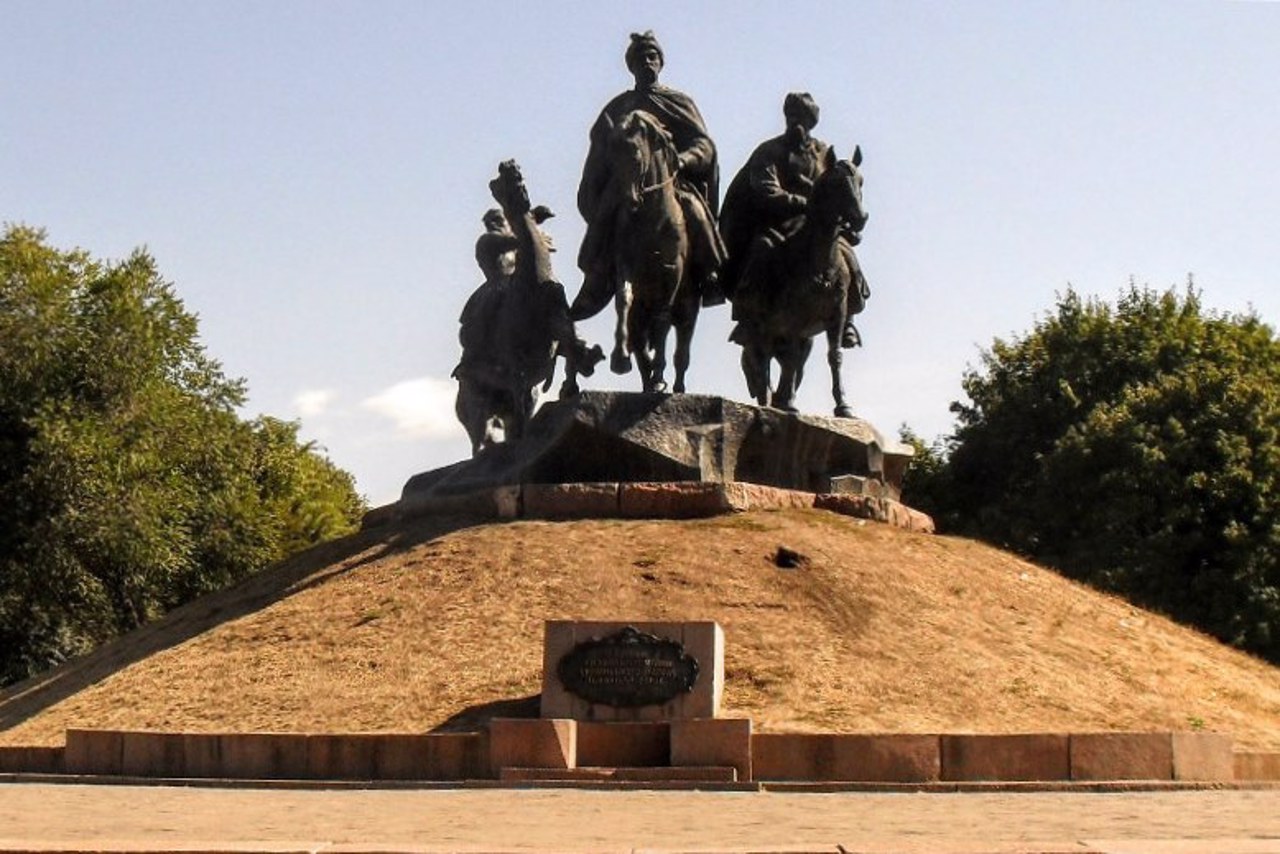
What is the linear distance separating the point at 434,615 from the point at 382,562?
7.32 feet

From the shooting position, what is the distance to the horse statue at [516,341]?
86.6 feet

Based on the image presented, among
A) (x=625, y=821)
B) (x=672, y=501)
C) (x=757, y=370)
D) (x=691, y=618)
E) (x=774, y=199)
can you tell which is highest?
(x=774, y=199)

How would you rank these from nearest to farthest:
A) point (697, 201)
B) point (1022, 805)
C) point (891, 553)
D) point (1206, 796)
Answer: point (1022, 805) → point (1206, 796) → point (891, 553) → point (697, 201)

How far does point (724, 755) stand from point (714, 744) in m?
0.11

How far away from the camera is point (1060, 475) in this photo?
134 feet

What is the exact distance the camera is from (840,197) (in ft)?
80.3

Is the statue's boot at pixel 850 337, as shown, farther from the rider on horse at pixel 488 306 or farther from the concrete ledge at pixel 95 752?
the concrete ledge at pixel 95 752

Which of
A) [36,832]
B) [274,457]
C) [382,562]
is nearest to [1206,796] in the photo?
[36,832]

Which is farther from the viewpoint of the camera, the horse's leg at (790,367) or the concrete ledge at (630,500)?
the horse's leg at (790,367)

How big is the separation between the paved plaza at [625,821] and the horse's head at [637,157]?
10.1 metres

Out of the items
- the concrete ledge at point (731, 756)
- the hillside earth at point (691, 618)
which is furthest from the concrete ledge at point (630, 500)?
the concrete ledge at point (731, 756)

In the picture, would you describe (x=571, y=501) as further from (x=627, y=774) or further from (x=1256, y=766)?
(x=1256, y=766)

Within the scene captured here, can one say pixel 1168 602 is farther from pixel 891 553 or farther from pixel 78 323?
pixel 78 323

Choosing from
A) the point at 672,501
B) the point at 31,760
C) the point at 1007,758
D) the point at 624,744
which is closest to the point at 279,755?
the point at 31,760
